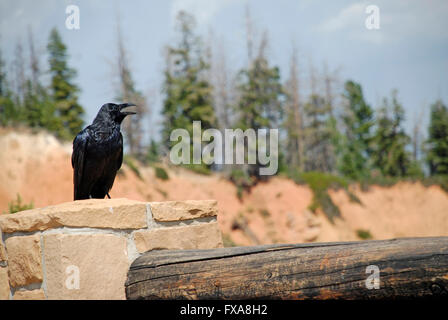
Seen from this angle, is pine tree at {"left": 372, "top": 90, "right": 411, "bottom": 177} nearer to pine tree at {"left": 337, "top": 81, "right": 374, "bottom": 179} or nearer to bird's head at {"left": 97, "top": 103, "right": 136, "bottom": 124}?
pine tree at {"left": 337, "top": 81, "right": 374, "bottom": 179}

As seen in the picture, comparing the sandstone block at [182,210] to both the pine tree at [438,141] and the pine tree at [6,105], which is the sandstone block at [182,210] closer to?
the pine tree at [6,105]

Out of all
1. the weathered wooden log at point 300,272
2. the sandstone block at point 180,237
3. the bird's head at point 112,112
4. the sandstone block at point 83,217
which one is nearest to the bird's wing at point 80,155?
the bird's head at point 112,112

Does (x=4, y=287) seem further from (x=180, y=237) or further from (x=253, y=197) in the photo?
(x=253, y=197)

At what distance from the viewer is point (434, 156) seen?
Result: 119 feet

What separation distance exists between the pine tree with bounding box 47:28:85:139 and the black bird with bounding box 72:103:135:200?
980 inches

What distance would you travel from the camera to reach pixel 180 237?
9.74ft

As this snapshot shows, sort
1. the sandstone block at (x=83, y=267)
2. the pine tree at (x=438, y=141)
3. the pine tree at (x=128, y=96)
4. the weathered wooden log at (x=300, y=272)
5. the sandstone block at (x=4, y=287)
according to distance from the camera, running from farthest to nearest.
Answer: the pine tree at (x=438, y=141), the pine tree at (x=128, y=96), the sandstone block at (x=4, y=287), the sandstone block at (x=83, y=267), the weathered wooden log at (x=300, y=272)

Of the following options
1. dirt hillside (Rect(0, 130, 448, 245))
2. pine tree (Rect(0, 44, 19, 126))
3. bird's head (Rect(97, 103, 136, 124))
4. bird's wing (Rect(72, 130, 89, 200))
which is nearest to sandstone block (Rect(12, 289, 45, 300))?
bird's wing (Rect(72, 130, 89, 200))

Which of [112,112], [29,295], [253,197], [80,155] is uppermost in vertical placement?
[112,112]

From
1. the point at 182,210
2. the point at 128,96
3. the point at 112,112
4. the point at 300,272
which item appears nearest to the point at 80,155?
the point at 112,112

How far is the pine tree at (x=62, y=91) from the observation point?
93.9ft

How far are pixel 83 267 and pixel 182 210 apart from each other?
2.51 feet

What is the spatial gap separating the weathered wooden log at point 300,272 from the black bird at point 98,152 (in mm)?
1729
